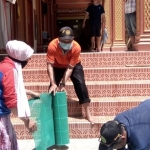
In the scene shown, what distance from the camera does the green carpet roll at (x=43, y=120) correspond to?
4.74 meters

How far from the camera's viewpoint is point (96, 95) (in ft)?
22.4

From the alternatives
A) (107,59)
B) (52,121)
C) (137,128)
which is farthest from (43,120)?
(107,59)

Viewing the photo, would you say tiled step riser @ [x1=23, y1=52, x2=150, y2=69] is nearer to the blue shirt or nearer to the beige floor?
the beige floor

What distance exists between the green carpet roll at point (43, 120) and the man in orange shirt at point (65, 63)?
1.45 ft

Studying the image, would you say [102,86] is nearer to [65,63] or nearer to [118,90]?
[118,90]

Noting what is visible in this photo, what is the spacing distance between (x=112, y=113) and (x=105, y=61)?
6.33ft

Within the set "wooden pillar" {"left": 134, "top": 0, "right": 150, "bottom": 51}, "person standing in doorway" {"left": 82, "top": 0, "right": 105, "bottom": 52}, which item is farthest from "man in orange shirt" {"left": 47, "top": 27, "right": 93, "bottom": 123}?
"person standing in doorway" {"left": 82, "top": 0, "right": 105, "bottom": 52}

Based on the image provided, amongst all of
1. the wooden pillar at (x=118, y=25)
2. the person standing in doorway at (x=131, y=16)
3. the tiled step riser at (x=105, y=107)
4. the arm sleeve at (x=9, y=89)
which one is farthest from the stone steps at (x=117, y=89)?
the wooden pillar at (x=118, y=25)

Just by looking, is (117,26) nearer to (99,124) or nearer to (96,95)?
(96,95)

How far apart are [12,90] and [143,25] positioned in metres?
5.53

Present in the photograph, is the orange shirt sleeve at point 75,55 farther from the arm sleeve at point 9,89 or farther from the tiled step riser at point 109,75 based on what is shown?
the arm sleeve at point 9,89

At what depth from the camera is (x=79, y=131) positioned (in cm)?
589

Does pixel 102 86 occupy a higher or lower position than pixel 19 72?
lower

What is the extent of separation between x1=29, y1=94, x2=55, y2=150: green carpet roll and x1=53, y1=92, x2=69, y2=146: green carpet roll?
0.07 m
